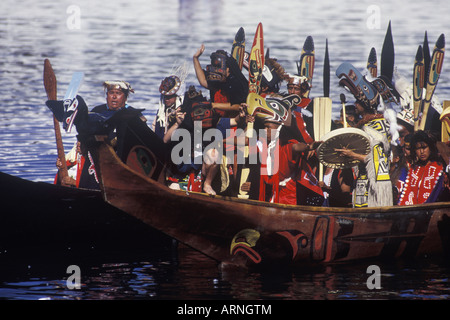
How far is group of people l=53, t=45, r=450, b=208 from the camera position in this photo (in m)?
11.5

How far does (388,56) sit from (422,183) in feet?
6.41

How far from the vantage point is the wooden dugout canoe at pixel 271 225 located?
9.71m

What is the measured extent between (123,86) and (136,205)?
2.95m

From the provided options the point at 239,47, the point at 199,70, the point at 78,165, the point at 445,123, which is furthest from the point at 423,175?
the point at 78,165

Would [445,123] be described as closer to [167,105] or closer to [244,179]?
[244,179]

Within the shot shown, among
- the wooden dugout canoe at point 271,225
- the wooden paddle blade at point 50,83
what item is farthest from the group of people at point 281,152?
the wooden dugout canoe at point 271,225

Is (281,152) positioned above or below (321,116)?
below

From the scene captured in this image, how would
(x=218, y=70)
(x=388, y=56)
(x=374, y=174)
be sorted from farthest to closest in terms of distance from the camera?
(x=388, y=56)
(x=218, y=70)
(x=374, y=174)

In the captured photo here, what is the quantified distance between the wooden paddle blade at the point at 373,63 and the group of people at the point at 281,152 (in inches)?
27.2

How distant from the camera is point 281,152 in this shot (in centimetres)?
1160

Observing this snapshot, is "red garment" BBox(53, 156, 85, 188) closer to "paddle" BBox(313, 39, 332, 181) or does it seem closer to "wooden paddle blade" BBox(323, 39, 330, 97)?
"paddle" BBox(313, 39, 332, 181)

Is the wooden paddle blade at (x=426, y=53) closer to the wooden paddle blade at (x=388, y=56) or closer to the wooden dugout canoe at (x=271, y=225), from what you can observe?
the wooden paddle blade at (x=388, y=56)

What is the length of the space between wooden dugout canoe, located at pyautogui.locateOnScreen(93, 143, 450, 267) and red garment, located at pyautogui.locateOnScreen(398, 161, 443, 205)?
0.60 m

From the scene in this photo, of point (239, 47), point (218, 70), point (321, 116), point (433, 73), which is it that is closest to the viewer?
point (321, 116)
